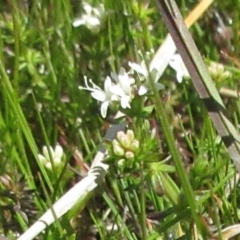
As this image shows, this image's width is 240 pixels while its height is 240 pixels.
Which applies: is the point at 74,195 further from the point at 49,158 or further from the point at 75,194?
the point at 49,158

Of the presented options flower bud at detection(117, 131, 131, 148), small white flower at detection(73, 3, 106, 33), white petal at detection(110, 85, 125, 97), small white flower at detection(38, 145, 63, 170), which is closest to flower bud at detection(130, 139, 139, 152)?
flower bud at detection(117, 131, 131, 148)

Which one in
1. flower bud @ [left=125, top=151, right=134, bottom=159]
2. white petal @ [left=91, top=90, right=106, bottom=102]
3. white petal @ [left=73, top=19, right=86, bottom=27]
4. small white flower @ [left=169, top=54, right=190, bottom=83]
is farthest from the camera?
white petal @ [left=73, top=19, right=86, bottom=27]

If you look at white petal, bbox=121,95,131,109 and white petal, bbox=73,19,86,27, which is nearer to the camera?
white petal, bbox=121,95,131,109

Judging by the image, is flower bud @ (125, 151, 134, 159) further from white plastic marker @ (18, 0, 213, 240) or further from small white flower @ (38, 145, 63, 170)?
small white flower @ (38, 145, 63, 170)

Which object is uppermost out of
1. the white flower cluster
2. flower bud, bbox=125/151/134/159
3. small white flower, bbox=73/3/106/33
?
small white flower, bbox=73/3/106/33

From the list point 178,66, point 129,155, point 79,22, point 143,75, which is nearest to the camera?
point 129,155

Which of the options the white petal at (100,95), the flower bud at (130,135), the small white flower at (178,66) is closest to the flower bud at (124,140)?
the flower bud at (130,135)

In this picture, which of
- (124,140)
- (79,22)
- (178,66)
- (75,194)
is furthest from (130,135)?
(79,22)

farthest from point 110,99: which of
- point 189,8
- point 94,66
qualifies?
point 189,8
